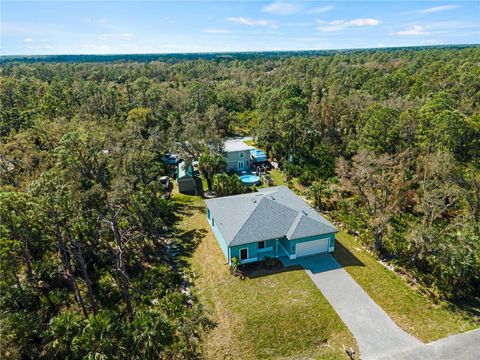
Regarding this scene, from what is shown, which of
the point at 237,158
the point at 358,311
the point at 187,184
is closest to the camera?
the point at 358,311

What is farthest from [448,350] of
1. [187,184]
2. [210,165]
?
[187,184]

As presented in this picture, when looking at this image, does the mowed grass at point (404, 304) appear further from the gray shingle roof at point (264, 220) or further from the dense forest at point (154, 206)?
the gray shingle roof at point (264, 220)

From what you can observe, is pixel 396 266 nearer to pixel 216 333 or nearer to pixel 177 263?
pixel 216 333

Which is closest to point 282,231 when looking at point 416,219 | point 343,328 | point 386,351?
point 343,328

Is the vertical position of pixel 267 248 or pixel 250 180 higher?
pixel 250 180

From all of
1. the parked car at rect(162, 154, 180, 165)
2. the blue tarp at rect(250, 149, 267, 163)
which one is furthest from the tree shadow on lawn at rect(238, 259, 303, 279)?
the parked car at rect(162, 154, 180, 165)

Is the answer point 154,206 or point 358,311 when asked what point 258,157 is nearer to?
point 154,206
